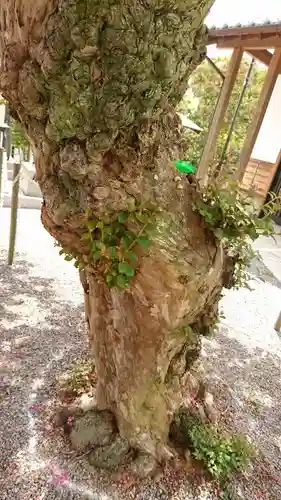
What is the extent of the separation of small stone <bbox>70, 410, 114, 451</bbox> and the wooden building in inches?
158

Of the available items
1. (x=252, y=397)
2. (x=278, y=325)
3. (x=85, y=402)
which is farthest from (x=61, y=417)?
(x=278, y=325)

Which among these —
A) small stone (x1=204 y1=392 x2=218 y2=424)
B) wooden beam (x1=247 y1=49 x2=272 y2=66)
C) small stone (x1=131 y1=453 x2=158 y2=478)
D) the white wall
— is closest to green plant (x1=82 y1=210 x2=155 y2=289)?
small stone (x1=131 y1=453 x2=158 y2=478)

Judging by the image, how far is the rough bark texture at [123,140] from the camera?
1509mm

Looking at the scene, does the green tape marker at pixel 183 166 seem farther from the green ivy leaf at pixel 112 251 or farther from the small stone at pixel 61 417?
the small stone at pixel 61 417

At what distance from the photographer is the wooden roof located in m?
5.71

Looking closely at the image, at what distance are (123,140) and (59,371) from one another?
95.6 inches

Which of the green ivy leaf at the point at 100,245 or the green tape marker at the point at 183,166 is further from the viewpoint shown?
the green tape marker at the point at 183,166

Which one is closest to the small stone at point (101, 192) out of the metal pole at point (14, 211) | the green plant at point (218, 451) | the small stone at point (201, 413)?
the green plant at point (218, 451)

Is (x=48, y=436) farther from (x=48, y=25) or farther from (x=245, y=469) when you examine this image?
(x=48, y=25)

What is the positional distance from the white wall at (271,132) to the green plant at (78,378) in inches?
249

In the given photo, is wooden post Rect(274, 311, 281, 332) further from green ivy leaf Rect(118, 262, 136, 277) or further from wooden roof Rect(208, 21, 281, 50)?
wooden roof Rect(208, 21, 281, 50)

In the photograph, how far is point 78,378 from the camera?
328cm

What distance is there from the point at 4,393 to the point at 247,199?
8.14 ft

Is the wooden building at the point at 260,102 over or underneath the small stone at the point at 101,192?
over
